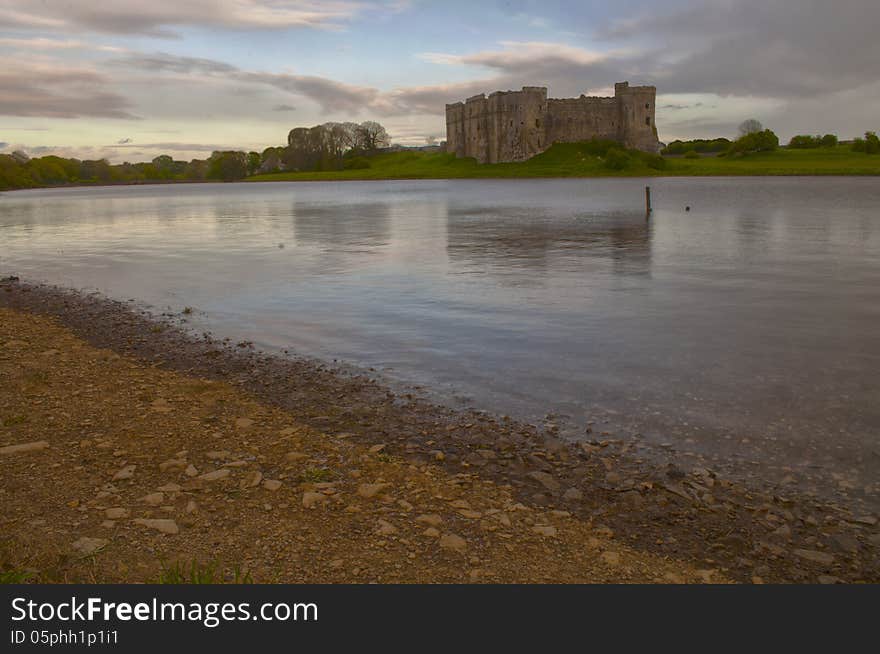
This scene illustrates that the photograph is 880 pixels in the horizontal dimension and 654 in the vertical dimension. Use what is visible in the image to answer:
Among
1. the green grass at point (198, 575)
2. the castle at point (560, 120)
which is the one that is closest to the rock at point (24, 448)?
the green grass at point (198, 575)

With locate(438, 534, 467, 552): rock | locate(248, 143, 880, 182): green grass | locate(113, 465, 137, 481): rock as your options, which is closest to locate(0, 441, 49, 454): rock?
locate(113, 465, 137, 481): rock

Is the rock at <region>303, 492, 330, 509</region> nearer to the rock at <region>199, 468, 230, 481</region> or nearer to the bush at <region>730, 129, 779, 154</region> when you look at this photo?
the rock at <region>199, 468, 230, 481</region>

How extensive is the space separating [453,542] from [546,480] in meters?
2.03

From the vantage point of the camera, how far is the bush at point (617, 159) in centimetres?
14538

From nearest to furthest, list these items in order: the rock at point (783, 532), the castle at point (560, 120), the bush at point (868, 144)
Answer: the rock at point (783, 532) < the bush at point (868, 144) < the castle at point (560, 120)

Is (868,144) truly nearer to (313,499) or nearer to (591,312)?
(591,312)

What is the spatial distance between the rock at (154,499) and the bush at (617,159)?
147675 mm

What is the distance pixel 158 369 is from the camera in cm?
1273

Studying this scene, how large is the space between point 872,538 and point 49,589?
7.22m

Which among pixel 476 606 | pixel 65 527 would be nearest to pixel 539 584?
pixel 476 606

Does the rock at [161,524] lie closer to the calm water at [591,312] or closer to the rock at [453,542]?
the rock at [453,542]

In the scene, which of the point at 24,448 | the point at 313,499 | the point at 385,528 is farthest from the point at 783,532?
the point at 24,448

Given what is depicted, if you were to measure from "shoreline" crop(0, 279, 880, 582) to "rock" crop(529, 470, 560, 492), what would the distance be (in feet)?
0.04

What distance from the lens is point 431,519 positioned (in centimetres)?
693
